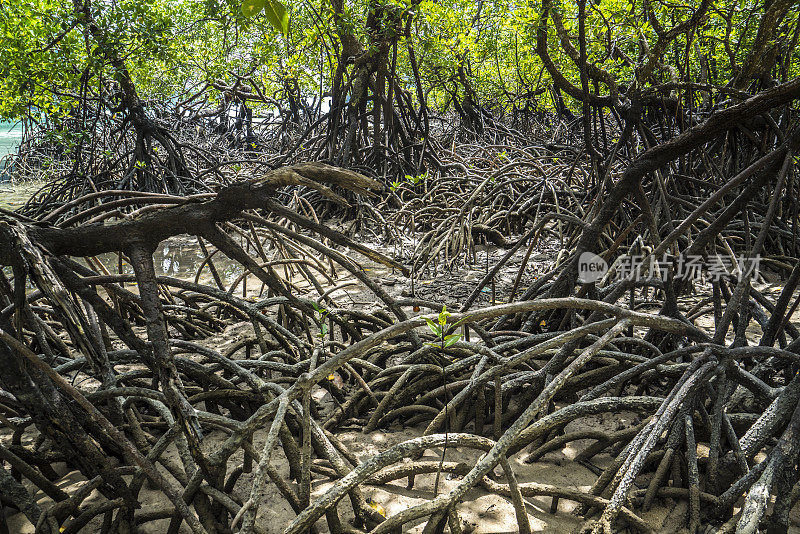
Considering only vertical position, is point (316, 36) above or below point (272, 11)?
above

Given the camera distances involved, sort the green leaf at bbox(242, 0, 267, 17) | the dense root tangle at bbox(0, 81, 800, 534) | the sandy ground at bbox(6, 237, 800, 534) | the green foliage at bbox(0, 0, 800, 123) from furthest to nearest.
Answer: the green foliage at bbox(0, 0, 800, 123) < the sandy ground at bbox(6, 237, 800, 534) < the dense root tangle at bbox(0, 81, 800, 534) < the green leaf at bbox(242, 0, 267, 17)

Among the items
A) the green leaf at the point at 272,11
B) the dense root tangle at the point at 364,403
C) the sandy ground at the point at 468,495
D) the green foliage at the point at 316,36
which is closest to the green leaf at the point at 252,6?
the green leaf at the point at 272,11

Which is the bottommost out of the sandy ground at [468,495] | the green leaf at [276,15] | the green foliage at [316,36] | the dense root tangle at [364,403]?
the sandy ground at [468,495]

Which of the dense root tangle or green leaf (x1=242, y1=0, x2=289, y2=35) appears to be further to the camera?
the dense root tangle

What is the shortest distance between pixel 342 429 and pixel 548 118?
10.9 m

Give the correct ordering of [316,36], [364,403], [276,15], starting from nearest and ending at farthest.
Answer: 1. [276,15]
2. [364,403]
3. [316,36]

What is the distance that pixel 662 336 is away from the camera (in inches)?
88.2

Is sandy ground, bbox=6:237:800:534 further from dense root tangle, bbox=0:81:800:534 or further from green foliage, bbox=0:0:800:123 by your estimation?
green foliage, bbox=0:0:800:123

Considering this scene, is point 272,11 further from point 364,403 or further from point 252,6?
point 364,403

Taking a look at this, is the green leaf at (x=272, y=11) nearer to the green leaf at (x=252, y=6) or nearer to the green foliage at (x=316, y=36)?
the green leaf at (x=252, y=6)

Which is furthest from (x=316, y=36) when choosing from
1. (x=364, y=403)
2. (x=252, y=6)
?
(x=252, y=6)

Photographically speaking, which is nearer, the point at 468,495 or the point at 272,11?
the point at 272,11

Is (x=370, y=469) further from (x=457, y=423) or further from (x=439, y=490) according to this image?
(x=457, y=423)

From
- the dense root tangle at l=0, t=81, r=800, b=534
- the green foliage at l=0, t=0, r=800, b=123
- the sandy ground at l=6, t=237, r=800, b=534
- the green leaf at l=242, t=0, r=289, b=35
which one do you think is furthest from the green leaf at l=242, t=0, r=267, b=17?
the green foliage at l=0, t=0, r=800, b=123
